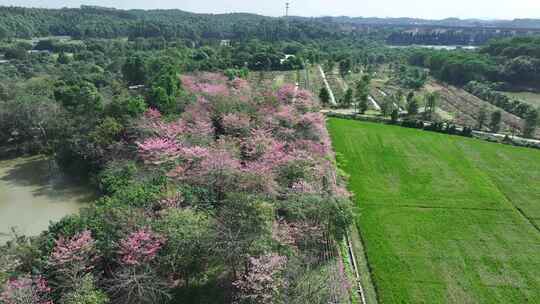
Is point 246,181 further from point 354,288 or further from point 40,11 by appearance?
point 40,11

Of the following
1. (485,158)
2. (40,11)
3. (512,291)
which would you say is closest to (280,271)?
(512,291)

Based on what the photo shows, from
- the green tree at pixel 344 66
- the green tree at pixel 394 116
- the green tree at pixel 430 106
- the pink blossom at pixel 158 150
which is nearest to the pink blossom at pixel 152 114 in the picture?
the pink blossom at pixel 158 150

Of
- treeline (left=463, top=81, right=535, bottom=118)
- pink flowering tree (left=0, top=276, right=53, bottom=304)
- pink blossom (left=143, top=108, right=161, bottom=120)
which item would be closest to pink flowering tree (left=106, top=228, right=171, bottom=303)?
pink flowering tree (left=0, top=276, right=53, bottom=304)

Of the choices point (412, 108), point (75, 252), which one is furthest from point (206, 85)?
point (75, 252)

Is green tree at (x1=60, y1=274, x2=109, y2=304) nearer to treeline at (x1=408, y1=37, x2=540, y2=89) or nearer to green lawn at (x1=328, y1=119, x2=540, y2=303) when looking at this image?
green lawn at (x1=328, y1=119, x2=540, y2=303)

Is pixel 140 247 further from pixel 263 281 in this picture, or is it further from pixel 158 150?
pixel 158 150

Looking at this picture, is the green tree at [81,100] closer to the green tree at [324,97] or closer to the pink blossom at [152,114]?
the pink blossom at [152,114]
